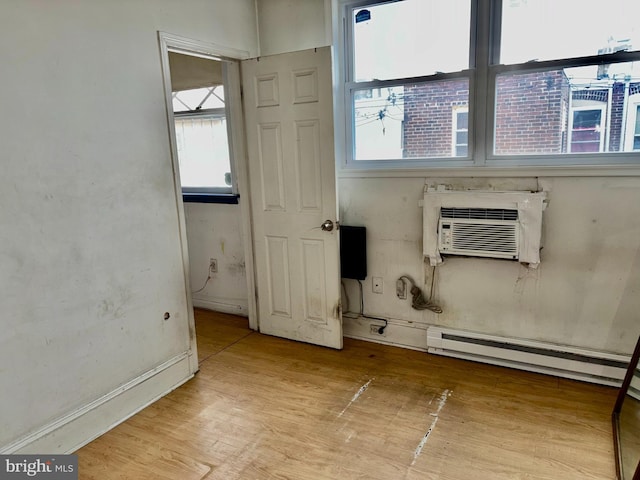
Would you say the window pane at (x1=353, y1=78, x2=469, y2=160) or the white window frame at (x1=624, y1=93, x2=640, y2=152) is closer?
the white window frame at (x1=624, y1=93, x2=640, y2=152)

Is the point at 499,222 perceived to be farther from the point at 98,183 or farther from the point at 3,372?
the point at 3,372

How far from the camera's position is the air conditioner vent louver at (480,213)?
2.59 m

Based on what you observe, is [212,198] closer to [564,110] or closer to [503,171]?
[503,171]

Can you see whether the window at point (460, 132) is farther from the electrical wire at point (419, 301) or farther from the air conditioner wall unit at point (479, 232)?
the electrical wire at point (419, 301)

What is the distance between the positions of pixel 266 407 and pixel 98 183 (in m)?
1.49

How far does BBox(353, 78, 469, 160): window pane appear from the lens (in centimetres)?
280

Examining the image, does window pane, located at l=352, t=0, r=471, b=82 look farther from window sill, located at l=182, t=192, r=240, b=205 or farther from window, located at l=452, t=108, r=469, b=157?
window sill, located at l=182, t=192, r=240, b=205

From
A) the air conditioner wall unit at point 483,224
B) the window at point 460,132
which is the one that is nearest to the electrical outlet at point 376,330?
the air conditioner wall unit at point 483,224

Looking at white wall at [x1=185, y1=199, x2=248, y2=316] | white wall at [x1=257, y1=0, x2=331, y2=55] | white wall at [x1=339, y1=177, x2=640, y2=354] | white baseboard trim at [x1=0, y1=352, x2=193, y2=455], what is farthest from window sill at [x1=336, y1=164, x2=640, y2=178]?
white baseboard trim at [x1=0, y1=352, x2=193, y2=455]

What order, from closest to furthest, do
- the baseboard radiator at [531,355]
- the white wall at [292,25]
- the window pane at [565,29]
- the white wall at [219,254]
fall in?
1. the window pane at [565,29]
2. the baseboard radiator at [531,355]
3. the white wall at [292,25]
4. the white wall at [219,254]

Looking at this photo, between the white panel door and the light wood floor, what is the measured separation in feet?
1.30

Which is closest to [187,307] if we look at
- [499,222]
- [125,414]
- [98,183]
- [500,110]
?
[125,414]

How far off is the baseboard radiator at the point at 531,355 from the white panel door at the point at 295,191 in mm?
740

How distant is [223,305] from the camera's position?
156 inches
